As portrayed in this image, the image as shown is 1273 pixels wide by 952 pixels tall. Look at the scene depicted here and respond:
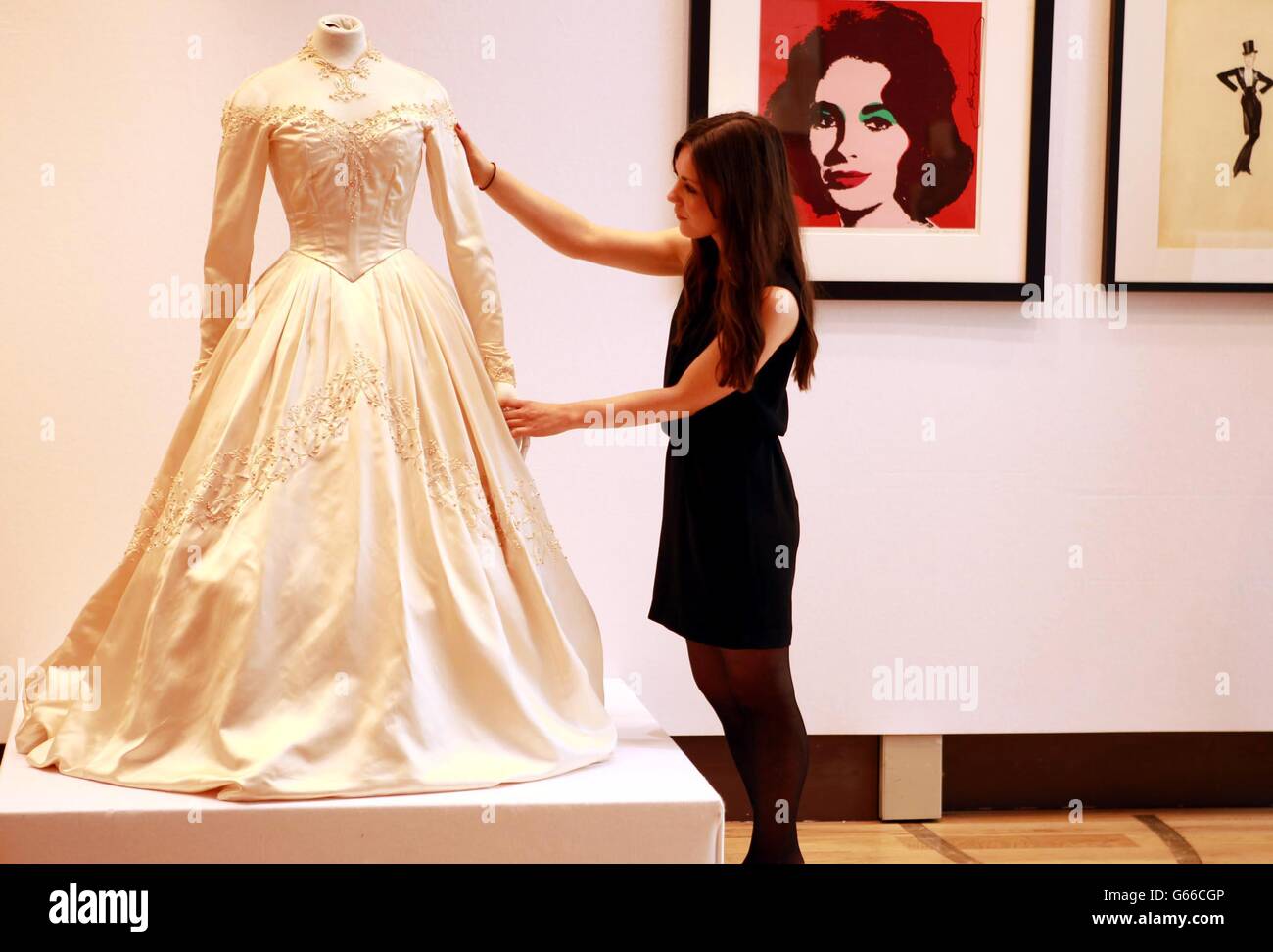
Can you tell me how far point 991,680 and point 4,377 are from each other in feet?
8.10

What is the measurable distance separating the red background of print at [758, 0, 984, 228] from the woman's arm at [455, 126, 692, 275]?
0.58 m

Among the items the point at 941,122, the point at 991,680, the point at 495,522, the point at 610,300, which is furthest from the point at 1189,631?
the point at 495,522

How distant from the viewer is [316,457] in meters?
2.09

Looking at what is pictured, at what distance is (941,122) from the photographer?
320cm

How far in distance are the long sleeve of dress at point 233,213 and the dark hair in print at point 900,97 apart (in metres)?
1.37

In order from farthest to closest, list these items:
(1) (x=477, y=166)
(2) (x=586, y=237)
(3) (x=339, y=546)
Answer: (2) (x=586, y=237)
(1) (x=477, y=166)
(3) (x=339, y=546)

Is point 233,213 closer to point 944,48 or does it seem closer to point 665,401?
point 665,401

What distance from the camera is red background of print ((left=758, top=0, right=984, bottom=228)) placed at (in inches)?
123

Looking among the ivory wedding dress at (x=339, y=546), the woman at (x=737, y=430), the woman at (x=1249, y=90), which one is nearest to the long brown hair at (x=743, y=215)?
the woman at (x=737, y=430)

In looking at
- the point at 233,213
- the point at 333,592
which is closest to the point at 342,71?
the point at 233,213

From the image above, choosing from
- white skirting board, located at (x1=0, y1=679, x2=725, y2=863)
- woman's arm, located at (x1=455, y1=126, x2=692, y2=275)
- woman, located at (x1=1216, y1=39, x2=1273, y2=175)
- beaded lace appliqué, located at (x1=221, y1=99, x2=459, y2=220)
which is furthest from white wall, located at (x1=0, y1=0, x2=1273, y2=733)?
white skirting board, located at (x1=0, y1=679, x2=725, y2=863)

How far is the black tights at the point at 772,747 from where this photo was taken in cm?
236

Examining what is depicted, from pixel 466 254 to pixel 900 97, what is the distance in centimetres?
139

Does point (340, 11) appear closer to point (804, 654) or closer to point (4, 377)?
point (4, 377)
